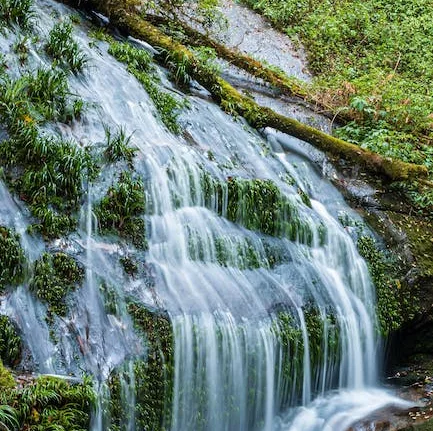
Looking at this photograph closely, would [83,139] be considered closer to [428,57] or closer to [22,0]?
[22,0]

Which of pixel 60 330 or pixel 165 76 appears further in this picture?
pixel 165 76

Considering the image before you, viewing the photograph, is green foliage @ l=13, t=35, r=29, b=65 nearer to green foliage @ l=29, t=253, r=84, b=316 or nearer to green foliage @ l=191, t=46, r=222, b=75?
green foliage @ l=191, t=46, r=222, b=75

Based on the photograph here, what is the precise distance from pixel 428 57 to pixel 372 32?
61.9 inches

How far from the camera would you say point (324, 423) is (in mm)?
6684

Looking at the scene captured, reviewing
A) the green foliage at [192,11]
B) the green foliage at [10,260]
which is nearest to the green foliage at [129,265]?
the green foliage at [10,260]

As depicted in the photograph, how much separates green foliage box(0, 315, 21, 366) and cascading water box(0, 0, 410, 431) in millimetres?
136

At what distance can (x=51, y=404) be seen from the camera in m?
4.60

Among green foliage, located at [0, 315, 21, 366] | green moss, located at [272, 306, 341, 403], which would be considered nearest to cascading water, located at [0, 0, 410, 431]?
green moss, located at [272, 306, 341, 403]

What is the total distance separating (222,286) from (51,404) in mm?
2547

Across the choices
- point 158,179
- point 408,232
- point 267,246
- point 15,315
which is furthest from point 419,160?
point 15,315

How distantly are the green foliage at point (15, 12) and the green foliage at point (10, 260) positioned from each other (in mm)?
4116

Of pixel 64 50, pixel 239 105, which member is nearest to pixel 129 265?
pixel 64 50

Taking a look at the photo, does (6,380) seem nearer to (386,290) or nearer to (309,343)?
(309,343)

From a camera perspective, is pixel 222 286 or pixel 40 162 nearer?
pixel 40 162
